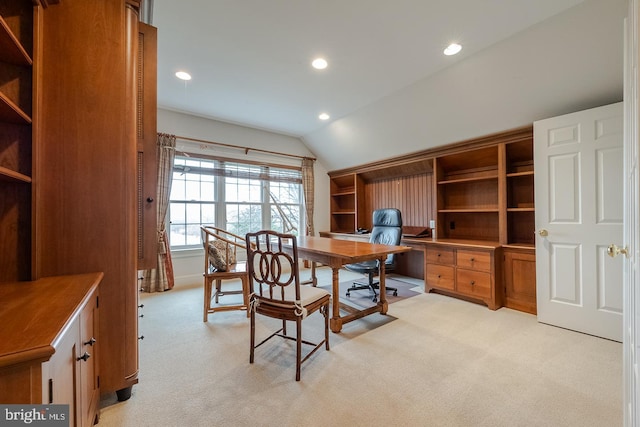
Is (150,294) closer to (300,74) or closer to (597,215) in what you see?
(300,74)

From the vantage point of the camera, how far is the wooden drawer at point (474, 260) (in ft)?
9.93

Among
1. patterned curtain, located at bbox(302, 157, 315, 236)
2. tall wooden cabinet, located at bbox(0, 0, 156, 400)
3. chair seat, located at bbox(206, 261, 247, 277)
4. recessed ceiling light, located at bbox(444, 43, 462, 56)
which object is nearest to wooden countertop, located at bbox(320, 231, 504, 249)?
patterned curtain, located at bbox(302, 157, 315, 236)

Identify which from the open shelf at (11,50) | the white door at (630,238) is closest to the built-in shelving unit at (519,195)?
the white door at (630,238)

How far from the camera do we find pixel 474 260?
314cm

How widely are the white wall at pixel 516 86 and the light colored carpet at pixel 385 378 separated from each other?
2241mm

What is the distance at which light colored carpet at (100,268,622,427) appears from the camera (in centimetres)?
142

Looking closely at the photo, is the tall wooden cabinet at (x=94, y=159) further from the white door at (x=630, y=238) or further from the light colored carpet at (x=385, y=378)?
the white door at (x=630, y=238)

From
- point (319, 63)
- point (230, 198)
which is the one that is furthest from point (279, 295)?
point (230, 198)

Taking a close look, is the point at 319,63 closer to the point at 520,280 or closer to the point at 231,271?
the point at 231,271

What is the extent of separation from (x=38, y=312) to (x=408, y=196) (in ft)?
15.1

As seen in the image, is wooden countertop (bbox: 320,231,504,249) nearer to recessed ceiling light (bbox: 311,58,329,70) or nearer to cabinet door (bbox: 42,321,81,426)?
recessed ceiling light (bbox: 311,58,329,70)

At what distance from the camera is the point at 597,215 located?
2.27m

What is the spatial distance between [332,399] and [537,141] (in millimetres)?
3013

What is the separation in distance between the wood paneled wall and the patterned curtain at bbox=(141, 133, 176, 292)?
3.67 meters
